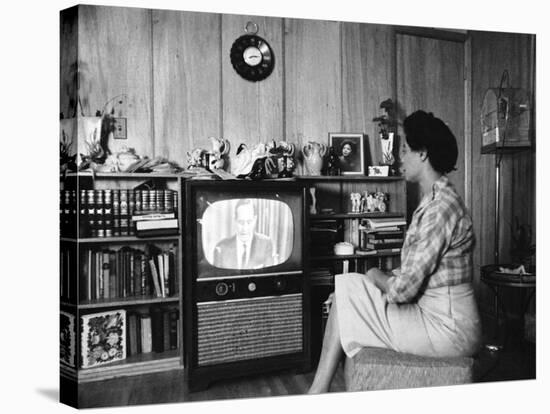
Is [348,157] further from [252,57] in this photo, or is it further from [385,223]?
[252,57]

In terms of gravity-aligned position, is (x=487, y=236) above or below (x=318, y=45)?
below

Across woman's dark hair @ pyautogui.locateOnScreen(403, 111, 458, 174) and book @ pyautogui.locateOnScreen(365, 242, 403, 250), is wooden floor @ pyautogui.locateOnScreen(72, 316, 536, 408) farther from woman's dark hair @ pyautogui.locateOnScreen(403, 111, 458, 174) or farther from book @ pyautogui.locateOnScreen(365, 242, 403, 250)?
woman's dark hair @ pyautogui.locateOnScreen(403, 111, 458, 174)

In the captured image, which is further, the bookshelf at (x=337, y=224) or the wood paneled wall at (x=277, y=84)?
the bookshelf at (x=337, y=224)

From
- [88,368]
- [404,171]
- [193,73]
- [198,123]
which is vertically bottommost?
[88,368]

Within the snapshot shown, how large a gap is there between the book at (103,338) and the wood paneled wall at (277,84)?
814 millimetres

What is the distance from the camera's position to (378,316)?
262 centimetres

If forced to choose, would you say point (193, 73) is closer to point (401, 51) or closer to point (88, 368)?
point (401, 51)

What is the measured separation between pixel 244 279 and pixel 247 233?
21 cm

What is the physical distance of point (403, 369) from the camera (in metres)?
2.61

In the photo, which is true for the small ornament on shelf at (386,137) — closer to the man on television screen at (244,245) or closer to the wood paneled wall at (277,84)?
the wood paneled wall at (277,84)

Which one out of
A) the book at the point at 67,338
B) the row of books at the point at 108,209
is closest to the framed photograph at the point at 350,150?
the row of books at the point at 108,209

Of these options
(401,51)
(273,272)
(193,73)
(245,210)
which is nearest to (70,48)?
(193,73)

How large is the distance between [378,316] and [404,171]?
79cm

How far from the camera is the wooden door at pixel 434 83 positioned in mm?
2951
